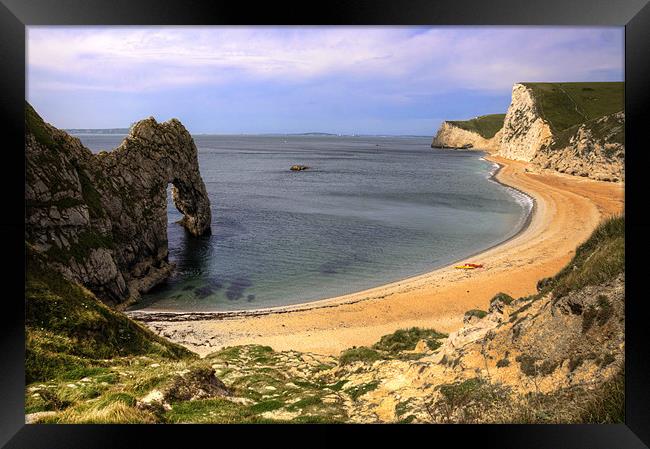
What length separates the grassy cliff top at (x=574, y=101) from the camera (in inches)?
3861

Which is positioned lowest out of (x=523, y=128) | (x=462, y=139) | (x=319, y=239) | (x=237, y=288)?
(x=237, y=288)

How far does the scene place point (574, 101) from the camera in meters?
107

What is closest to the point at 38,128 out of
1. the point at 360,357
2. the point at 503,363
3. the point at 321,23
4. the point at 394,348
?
the point at 360,357

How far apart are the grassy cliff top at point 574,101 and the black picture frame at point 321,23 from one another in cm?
9895

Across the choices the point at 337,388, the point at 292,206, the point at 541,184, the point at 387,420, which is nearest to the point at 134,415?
the point at 387,420

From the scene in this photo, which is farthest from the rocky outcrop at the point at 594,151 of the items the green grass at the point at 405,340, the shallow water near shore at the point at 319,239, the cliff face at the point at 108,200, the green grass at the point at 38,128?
the green grass at the point at 38,128

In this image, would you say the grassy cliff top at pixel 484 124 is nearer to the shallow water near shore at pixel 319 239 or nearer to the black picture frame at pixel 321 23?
the shallow water near shore at pixel 319 239

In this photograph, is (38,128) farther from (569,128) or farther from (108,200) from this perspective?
(569,128)

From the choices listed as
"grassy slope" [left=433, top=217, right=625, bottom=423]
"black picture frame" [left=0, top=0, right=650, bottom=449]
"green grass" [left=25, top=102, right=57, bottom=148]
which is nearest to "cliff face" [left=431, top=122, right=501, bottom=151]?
"green grass" [left=25, top=102, right=57, bottom=148]

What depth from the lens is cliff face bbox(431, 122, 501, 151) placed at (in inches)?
6849

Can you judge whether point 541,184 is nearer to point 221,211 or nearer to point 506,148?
point 221,211

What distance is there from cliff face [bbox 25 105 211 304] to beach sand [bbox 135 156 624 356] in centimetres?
447

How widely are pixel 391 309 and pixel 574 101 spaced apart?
104 metres

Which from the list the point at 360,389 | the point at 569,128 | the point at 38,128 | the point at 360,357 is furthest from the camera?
the point at 569,128
